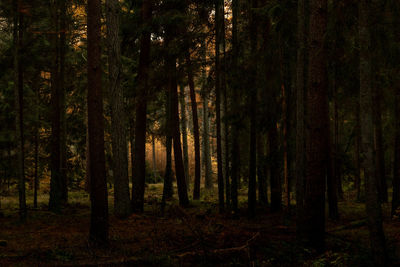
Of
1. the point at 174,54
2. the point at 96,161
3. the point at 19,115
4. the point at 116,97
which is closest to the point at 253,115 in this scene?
the point at 174,54

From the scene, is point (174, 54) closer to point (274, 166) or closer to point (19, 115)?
point (274, 166)

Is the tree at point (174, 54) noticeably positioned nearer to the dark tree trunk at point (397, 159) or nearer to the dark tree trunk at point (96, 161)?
the dark tree trunk at point (96, 161)

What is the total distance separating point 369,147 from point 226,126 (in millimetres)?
7491

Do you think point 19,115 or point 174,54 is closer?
point 19,115

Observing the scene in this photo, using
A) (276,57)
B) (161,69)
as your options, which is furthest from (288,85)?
(161,69)

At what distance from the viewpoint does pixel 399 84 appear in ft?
40.1

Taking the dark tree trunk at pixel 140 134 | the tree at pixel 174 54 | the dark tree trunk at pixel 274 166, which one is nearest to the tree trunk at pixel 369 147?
the dark tree trunk at pixel 274 166

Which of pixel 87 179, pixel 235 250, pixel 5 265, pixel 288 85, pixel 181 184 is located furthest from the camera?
pixel 87 179

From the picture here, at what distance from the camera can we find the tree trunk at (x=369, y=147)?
6.16 metres

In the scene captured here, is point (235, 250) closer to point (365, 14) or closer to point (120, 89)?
point (365, 14)

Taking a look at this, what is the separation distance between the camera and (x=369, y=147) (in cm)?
615

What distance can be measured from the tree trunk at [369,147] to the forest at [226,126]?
0.02 meters

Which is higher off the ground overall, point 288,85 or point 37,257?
point 288,85

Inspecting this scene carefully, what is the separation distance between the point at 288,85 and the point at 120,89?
5.48 m
